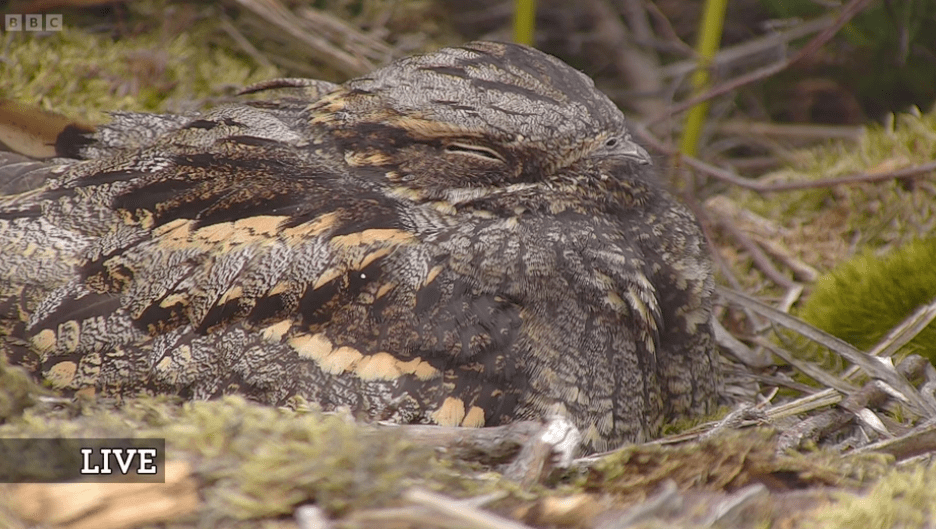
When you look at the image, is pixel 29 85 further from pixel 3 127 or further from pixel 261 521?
pixel 261 521

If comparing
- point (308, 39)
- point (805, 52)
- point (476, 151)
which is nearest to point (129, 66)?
point (308, 39)

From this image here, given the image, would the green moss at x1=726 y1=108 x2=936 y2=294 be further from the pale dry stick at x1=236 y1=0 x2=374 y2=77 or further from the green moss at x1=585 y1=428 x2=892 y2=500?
the pale dry stick at x1=236 y1=0 x2=374 y2=77

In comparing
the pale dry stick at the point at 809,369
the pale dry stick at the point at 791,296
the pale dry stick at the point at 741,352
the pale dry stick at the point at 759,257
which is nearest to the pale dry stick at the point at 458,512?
the pale dry stick at the point at 809,369

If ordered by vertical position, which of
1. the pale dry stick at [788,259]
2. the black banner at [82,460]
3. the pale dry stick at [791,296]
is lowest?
the black banner at [82,460]

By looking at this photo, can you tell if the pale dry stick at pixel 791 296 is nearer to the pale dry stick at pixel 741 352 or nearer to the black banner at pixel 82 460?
the pale dry stick at pixel 741 352

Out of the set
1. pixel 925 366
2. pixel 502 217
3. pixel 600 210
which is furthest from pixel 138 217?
pixel 925 366
